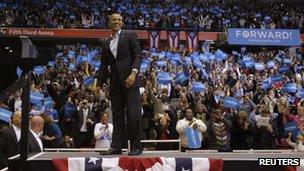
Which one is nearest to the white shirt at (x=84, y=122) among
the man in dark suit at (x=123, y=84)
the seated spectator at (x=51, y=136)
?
the seated spectator at (x=51, y=136)

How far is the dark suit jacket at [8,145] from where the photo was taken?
581cm

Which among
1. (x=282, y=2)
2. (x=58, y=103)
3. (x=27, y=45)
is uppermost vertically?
(x=282, y=2)

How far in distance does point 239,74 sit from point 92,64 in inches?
176

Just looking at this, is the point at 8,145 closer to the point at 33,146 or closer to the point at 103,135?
the point at 33,146

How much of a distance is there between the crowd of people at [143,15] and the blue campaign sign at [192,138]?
1675 centimetres

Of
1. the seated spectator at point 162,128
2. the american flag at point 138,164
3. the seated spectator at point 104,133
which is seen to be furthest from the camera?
the seated spectator at point 162,128

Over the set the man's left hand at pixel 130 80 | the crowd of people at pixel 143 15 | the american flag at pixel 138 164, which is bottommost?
the american flag at pixel 138 164

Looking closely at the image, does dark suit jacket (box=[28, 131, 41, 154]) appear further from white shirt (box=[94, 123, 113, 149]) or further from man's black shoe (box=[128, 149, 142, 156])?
white shirt (box=[94, 123, 113, 149])

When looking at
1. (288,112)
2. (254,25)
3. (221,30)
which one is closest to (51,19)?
(221,30)

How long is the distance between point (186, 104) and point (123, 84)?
5165 mm

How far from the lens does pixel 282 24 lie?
27438 mm

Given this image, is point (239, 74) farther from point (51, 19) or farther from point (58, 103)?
point (51, 19)

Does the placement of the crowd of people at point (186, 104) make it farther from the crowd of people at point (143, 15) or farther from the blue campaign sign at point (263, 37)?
the crowd of people at point (143, 15)

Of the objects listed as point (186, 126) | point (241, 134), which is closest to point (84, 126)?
point (186, 126)
